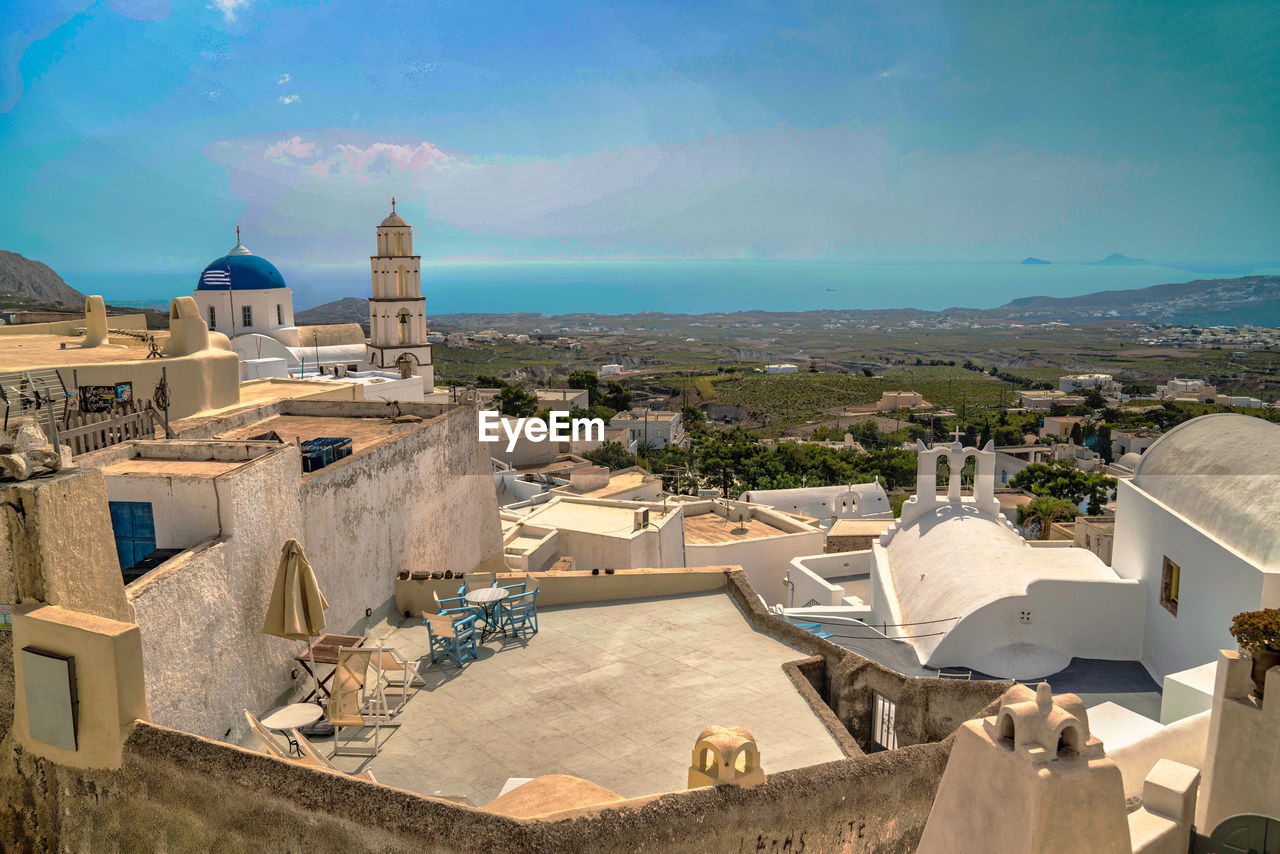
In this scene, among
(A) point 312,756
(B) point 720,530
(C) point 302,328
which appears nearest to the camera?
(A) point 312,756

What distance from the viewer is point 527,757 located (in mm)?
6996

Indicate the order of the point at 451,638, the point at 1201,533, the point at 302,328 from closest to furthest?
the point at 451,638, the point at 1201,533, the point at 302,328

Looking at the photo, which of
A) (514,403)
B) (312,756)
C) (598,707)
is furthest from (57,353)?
(514,403)

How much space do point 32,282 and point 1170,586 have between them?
68.1m

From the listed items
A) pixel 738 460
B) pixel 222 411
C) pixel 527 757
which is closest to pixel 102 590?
pixel 527 757

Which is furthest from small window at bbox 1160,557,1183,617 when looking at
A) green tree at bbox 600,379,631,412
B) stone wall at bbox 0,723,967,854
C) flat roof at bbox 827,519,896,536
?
green tree at bbox 600,379,631,412

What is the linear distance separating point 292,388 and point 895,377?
436 ft

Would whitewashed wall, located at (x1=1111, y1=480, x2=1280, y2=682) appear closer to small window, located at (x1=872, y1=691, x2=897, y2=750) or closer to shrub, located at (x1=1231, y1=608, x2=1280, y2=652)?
shrub, located at (x1=1231, y1=608, x2=1280, y2=652)

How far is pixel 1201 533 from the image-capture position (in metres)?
12.7

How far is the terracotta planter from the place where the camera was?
21.7 ft

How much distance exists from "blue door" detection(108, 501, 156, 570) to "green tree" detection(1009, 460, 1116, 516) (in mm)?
48480

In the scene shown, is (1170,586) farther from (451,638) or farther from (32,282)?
(32,282)

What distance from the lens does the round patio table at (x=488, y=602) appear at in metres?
9.11

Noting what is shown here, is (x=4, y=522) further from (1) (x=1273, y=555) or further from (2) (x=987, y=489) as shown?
(2) (x=987, y=489)
